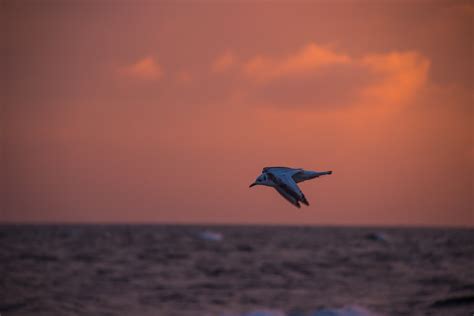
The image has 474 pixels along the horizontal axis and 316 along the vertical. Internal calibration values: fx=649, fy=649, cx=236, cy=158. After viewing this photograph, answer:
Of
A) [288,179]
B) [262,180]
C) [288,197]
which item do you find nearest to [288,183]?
[288,179]

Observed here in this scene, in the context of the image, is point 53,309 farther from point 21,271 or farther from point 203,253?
point 203,253

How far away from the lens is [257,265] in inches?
1800

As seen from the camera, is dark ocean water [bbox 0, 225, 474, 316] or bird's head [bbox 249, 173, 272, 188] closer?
bird's head [bbox 249, 173, 272, 188]

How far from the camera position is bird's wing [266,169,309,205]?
19.5 feet

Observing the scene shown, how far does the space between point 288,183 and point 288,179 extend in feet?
0.29

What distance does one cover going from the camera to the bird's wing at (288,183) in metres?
5.93

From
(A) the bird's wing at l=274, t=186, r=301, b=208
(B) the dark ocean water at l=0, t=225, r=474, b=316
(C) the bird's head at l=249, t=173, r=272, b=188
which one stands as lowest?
(B) the dark ocean water at l=0, t=225, r=474, b=316

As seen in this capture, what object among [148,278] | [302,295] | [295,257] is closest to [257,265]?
[295,257]

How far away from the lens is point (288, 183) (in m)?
6.13

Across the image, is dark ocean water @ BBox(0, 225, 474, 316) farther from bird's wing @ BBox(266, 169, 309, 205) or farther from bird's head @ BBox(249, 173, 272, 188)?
bird's wing @ BBox(266, 169, 309, 205)

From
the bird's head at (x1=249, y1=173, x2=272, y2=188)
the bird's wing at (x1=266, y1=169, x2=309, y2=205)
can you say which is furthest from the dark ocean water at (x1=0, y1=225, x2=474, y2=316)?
the bird's wing at (x1=266, y1=169, x2=309, y2=205)

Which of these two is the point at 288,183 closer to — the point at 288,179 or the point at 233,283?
the point at 288,179

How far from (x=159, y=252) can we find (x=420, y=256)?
22041mm

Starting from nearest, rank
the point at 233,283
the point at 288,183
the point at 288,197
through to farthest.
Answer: the point at 288,183 → the point at 288,197 → the point at 233,283
